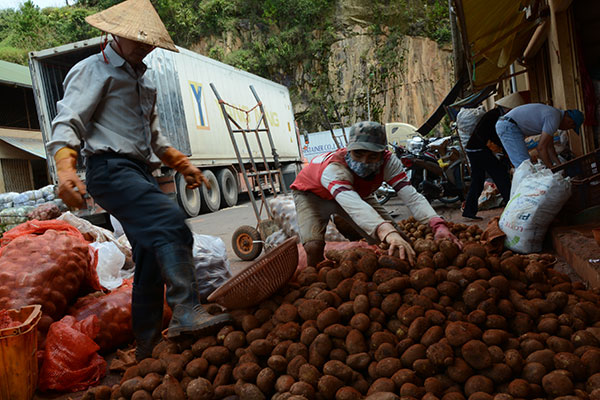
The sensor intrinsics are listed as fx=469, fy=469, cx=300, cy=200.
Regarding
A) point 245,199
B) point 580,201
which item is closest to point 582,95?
point 580,201

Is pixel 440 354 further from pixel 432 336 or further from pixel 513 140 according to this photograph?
pixel 513 140

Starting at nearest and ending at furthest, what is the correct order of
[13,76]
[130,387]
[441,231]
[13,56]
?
1. [130,387]
2. [441,231]
3. [13,76]
4. [13,56]

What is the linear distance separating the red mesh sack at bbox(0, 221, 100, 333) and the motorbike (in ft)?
16.5

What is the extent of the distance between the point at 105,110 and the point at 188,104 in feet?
29.8

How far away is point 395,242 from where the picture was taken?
2.66 meters

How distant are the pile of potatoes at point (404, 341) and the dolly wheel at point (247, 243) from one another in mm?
2858

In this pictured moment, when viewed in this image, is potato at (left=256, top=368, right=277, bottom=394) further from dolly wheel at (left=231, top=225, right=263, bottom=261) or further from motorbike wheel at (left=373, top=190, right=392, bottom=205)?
motorbike wheel at (left=373, top=190, right=392, bottom=205)

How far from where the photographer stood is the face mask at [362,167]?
128 inches

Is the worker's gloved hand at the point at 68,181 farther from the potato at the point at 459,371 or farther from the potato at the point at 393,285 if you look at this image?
the potato at the point at 459,371

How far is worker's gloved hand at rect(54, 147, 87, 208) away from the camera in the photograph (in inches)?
89.4

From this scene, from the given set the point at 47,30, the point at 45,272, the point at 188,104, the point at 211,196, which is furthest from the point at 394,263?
the point at 47,30

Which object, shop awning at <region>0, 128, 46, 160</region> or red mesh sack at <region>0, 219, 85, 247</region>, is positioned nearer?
red mesh sack at <region>0, 219, 85, 247</region>

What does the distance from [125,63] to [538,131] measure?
173 inches

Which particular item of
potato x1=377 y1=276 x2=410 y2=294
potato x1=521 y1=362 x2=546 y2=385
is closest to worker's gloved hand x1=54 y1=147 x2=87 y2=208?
potato x1=377 y1=276 x2=410 y2=294
